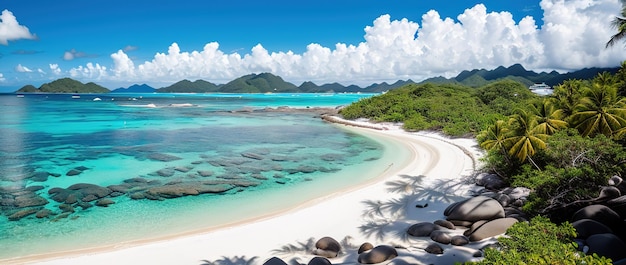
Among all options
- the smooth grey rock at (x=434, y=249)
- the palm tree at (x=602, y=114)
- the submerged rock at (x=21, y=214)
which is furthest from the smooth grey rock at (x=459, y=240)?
the submerged rock at (x=21, y=214)

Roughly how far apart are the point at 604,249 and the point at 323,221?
25.1 ft

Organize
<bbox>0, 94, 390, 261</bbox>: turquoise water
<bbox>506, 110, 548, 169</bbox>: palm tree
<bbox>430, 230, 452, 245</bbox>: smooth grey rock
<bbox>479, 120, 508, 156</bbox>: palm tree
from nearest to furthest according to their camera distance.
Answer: <bbox>430, 230, 452, 245</bbox>: smooth grey rock, <bbox>0, 94, 390, 261</bbox>: turquoise water, <bbox>506, 110, 548, 169</bbox>: palm tree, <bbox>479, 120, 508, 156</bbox>: palm tree

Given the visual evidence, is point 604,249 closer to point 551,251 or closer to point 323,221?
point 551,251

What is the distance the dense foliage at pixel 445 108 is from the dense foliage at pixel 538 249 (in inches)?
987

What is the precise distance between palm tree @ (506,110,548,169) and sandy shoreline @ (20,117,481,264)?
270 centimetres

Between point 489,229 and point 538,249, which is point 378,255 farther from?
point 538,249

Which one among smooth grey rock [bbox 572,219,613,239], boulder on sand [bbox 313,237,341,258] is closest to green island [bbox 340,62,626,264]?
smooth grey rock [bbox 572,219,613,239]

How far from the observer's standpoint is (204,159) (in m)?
24.1

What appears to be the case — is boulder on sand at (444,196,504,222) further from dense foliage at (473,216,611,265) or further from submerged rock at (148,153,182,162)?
submerged rock at (148,153,182,162)

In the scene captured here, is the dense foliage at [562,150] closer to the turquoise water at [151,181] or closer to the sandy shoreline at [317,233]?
the sandy shoreline at [317,233]

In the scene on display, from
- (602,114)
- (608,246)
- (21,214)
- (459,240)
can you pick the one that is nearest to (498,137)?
(602,114)

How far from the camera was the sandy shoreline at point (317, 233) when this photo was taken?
944cm

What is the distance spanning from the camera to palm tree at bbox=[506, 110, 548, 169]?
13.6m

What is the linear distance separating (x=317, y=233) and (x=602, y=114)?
1289cm
